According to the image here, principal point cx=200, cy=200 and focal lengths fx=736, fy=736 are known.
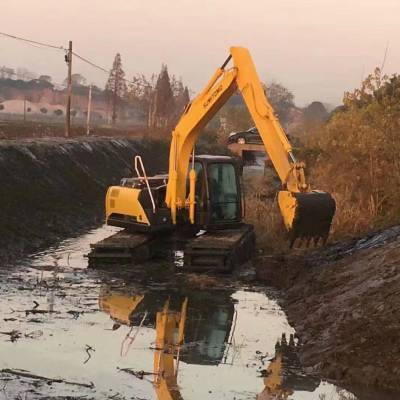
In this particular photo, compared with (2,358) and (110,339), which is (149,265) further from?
(2,358)

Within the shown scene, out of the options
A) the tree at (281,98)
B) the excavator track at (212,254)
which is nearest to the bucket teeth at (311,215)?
the excavator track at (212,254)

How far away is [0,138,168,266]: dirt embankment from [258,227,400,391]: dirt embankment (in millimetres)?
6110

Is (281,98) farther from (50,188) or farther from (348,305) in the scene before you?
(348,305)

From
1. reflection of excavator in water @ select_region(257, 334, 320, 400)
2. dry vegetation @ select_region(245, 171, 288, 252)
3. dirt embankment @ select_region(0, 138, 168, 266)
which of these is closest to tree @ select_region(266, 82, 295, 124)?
dirt embankment @ select_region(0, 138, 168, 266)

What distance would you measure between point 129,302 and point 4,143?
14770 millimetres

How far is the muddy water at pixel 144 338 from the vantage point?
7.83 meters

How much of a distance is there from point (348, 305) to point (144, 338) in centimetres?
287

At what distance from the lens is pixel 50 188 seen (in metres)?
23.8

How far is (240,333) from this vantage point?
1029 cm

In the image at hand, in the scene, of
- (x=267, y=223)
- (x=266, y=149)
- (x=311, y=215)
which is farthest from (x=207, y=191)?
(x=267, y=223)

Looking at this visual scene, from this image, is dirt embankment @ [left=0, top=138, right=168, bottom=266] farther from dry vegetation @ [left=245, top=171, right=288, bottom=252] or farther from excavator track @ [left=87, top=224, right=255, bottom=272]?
dry vegetation @ [left=245, top=171, right=288, bottom=252]

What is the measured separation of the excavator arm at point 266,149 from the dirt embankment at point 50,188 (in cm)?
404

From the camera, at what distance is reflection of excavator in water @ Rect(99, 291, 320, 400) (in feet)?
26.2

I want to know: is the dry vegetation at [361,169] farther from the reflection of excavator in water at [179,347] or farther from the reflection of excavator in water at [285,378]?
the reflection of excavator in water at [285,378]
